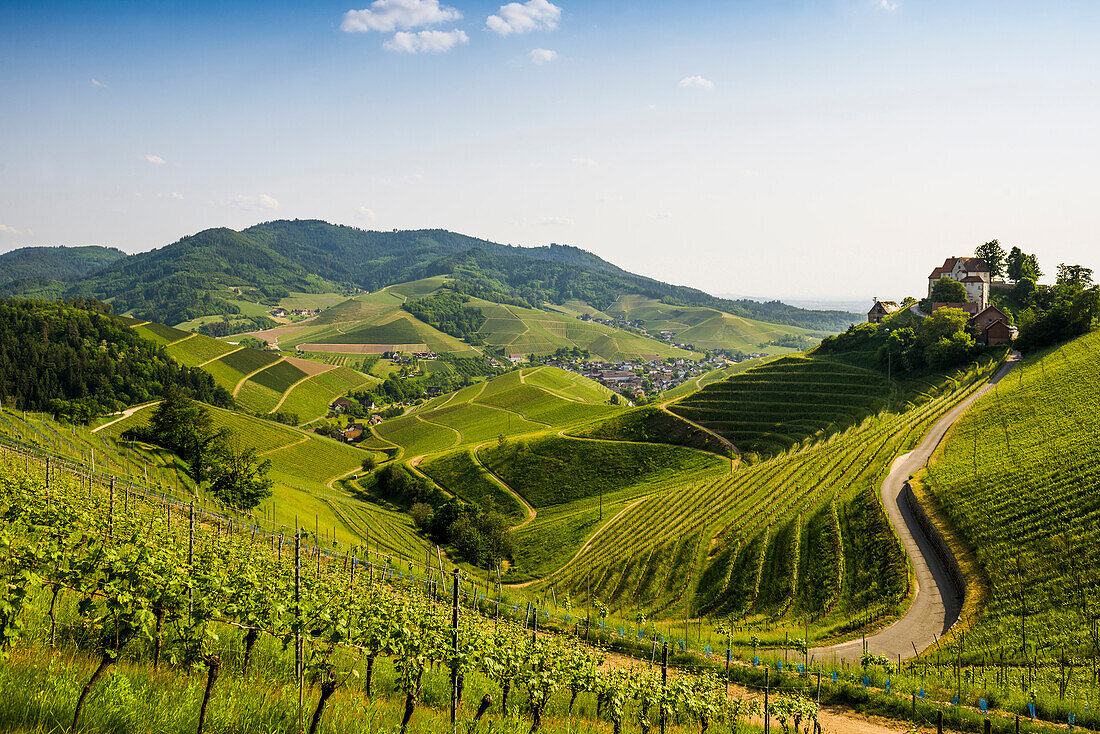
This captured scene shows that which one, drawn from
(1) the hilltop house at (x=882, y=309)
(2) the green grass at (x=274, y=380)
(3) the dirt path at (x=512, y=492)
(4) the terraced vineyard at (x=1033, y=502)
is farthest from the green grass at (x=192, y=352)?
(4) the terraced vineyard at (x=1033, y=502)

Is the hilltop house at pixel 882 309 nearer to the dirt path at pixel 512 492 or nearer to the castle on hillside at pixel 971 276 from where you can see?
the castle on hillside at pixel 971 276

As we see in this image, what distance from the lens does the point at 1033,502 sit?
3506 centimetres

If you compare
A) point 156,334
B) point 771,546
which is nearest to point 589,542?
point 771,546

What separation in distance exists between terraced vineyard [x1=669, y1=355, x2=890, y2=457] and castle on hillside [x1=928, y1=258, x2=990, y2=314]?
32438 millimetres

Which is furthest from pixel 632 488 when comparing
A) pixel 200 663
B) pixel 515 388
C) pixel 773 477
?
pixel 515 388

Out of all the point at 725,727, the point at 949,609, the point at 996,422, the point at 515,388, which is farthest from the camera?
the point at 515,388

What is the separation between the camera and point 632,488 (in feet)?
270

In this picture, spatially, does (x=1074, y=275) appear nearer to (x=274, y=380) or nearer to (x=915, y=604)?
(x=915, y=604)

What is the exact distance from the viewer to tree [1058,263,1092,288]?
104869 millimetres

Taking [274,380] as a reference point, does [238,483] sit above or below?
above

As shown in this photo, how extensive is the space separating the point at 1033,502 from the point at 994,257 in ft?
360

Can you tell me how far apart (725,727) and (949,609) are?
75.7 feet

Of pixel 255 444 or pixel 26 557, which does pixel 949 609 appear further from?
pixel 255 444

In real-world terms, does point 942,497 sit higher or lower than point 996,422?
lower
